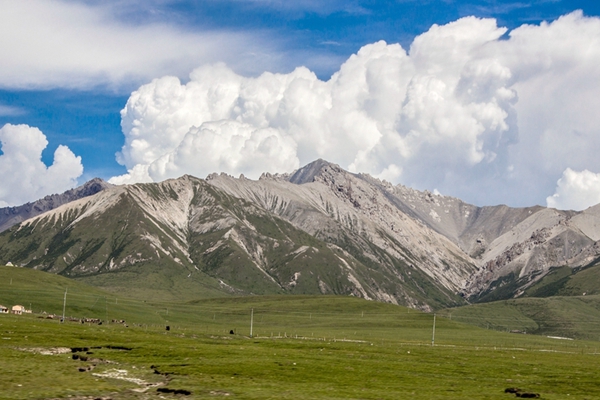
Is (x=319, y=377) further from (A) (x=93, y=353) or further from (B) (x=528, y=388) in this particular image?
(A) (x=93, y=353)

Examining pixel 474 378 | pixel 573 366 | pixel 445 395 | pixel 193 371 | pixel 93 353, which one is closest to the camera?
pixel 445 395

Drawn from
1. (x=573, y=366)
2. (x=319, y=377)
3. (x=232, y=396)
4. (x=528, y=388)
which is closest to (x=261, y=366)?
(x=319, y=377)

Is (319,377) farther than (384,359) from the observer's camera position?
No

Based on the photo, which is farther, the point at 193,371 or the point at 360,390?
the point at 193,371

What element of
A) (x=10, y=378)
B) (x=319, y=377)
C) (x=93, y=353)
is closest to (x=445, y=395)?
(x=319, y=377)

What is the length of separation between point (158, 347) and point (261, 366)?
25.0m

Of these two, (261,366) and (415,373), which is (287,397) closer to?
(261,366)

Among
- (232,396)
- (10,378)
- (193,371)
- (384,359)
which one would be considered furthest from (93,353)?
(384,359)

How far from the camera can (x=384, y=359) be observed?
101688mm

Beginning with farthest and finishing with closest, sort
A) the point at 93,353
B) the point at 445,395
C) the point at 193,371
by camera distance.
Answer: the point at 93,353 < the point at 193,371 < the point at 445,395

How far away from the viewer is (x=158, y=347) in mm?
98062

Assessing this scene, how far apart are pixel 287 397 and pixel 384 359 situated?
49920 millimetres

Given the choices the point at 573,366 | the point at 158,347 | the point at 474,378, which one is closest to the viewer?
the point at 474,378

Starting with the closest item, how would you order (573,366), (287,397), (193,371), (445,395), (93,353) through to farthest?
(287,397)
(445,395)
(193,371)
(93,353)
(573,366)
